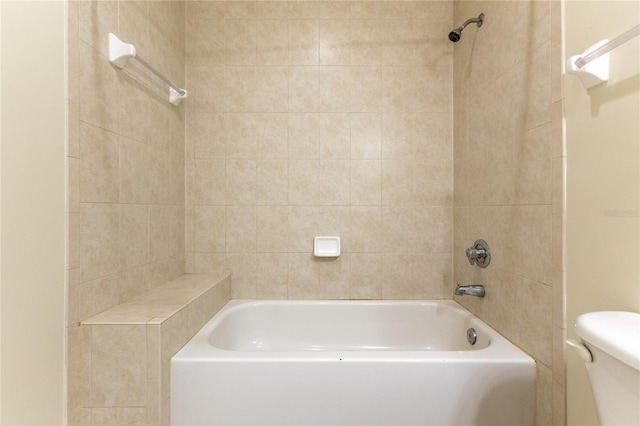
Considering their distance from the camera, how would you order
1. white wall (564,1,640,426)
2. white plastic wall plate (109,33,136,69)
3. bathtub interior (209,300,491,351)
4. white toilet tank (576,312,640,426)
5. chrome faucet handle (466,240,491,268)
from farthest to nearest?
bathtub interior (209,300,491,351)
chrome faucet handle (466,240,491,268)
white plastic wall plate (109,33,136,69)
white wall (564,1,640,426)
white toilet tank (576,312,640,426)

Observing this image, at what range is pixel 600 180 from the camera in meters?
0.86

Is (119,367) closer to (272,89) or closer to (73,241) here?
(73,241)

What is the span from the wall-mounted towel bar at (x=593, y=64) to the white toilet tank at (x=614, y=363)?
23.9 inches

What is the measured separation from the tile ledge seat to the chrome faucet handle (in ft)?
4.25

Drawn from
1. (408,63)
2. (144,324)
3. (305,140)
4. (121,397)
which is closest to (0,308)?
(144,324)

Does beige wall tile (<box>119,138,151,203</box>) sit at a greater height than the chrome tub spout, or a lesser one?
greater

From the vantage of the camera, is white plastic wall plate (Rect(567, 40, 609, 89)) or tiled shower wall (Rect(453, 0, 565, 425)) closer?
white plastic wall plate (Rect(567, 40, 609, 89))

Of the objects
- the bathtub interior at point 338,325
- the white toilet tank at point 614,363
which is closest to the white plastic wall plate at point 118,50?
the bathtub interior at point 338,325

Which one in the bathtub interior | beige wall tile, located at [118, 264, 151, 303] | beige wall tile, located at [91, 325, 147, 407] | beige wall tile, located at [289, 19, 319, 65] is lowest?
the bathtub interior

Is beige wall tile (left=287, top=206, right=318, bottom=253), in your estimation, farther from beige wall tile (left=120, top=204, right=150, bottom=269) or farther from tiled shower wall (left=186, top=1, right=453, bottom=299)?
beige wall tile (left=120, top=204, right=150, bottom=269)

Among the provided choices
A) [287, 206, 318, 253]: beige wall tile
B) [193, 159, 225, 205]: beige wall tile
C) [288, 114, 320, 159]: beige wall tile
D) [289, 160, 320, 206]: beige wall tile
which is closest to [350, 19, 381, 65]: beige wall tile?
[288, 114, 320, 159]: beige wall tile

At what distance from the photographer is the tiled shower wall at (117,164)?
1061mm

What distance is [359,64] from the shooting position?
6.34ft

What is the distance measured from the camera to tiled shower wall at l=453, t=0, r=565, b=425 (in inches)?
41.0
